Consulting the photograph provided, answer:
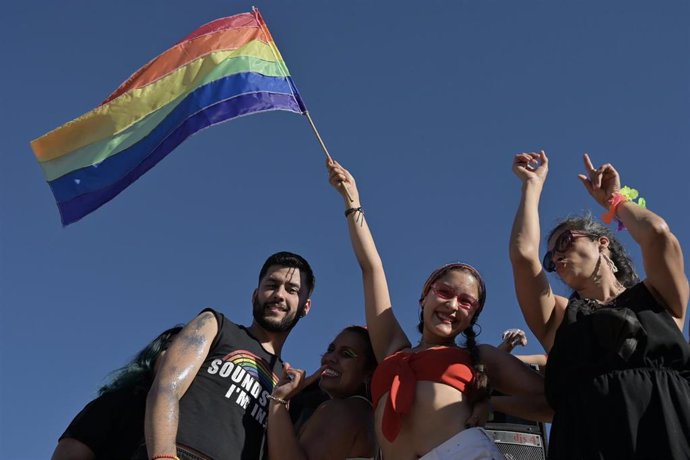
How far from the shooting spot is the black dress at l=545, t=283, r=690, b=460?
262 centimetres

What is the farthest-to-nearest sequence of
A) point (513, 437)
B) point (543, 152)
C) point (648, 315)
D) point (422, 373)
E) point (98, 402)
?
point (513, 437)
point (98, 402)
point (543, 152)
point (422, 373)
point (648, 315)

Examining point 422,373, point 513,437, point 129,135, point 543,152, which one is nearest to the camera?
point 422,373

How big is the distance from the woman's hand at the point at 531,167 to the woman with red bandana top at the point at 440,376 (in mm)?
583

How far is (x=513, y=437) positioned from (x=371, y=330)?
1.41 metres

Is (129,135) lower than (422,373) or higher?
higher

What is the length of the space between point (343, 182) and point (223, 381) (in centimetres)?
151

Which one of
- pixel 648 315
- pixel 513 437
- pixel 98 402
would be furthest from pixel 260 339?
pixel 648 315

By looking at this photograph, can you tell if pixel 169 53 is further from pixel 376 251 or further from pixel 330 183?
pixel 376 251

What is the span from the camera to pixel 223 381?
3.67m

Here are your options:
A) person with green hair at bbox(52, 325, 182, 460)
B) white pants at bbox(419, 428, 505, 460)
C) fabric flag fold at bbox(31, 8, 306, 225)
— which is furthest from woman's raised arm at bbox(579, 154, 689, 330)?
fabric flag fold at bbox(31, 8, 306, 225)

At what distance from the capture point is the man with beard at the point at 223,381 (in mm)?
3350

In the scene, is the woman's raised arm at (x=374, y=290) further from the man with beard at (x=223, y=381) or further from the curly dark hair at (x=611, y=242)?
the curly dark hair at (x=611, y=242)

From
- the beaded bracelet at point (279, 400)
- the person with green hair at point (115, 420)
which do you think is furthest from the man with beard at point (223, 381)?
the person with green hair at point (115, 420)

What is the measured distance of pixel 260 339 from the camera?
13.5ft
